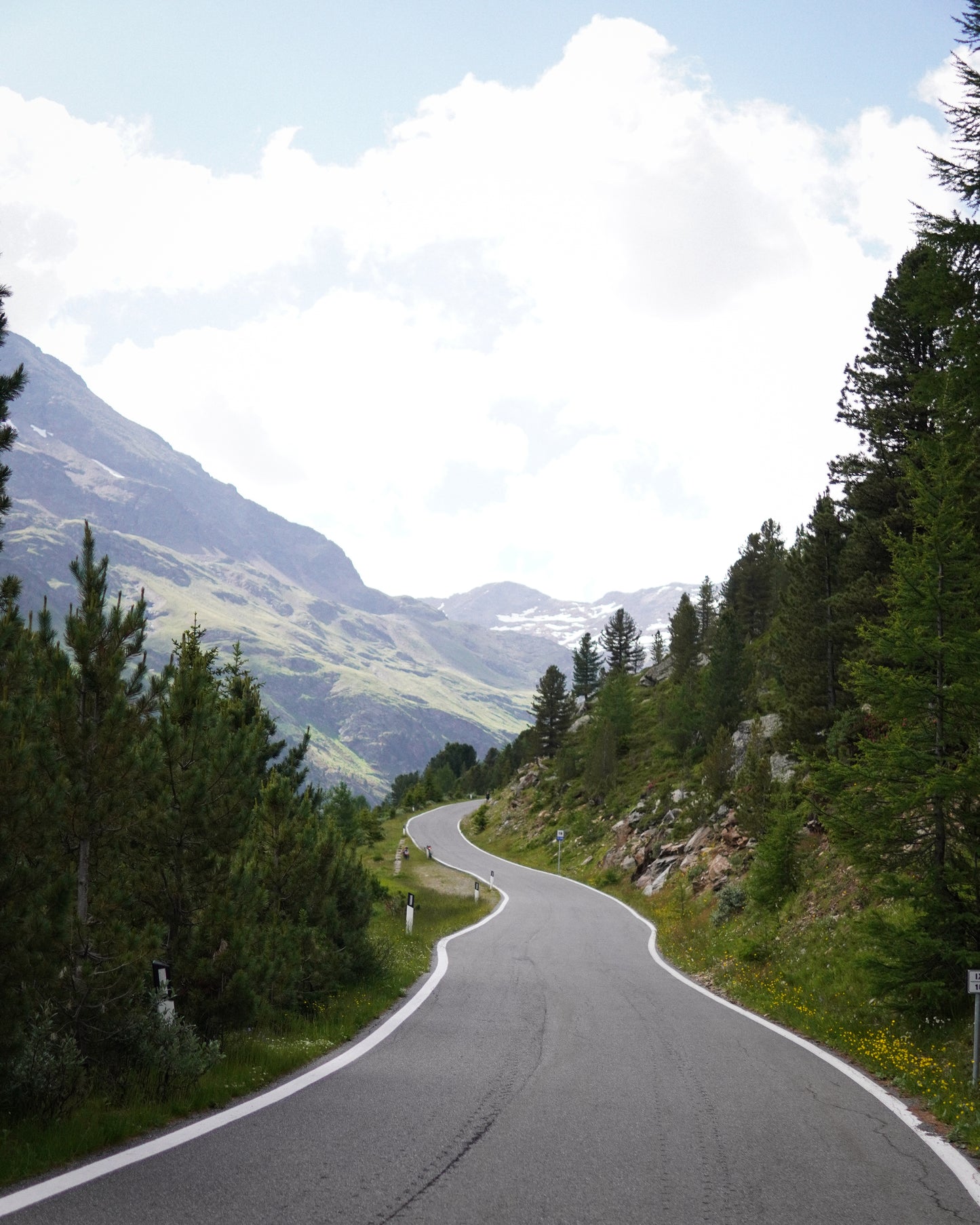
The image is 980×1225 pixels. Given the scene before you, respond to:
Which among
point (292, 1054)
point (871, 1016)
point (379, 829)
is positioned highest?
point (871, 1016)

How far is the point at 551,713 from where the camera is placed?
8762 centimetres

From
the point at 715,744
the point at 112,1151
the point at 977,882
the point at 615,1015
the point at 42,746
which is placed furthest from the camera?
the point at 715,744

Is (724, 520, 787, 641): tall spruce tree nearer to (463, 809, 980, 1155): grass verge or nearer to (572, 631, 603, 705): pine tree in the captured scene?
(572, 631, 603, 705): pine tree

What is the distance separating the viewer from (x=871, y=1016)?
440 inches

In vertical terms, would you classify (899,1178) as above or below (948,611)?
below

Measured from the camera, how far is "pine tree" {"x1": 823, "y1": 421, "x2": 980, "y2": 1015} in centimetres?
1017

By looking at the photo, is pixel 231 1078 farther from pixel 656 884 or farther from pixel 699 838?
pixel 656 884

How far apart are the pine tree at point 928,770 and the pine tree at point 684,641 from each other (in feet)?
184

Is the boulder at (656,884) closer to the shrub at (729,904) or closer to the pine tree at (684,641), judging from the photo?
the shrub at (729,904)

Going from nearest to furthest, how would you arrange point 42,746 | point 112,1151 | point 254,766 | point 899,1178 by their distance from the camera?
point 112,1151 → point 899,1178 → point 42,746 → point 254,766

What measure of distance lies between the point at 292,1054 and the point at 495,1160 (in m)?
3.37

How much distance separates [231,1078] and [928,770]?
29.2ft

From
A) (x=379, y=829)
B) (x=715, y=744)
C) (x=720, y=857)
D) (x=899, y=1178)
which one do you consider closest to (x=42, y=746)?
(x=899, y=1178)

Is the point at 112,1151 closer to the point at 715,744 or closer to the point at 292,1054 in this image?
the point at 292,1054
